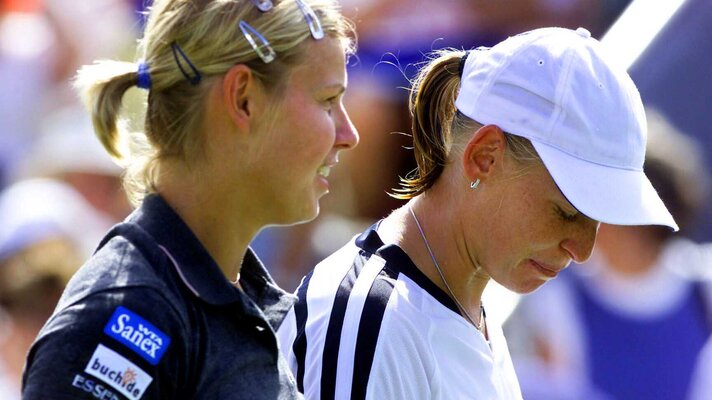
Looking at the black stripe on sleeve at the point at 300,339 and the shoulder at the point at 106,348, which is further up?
the shoulder at the point at 106,348

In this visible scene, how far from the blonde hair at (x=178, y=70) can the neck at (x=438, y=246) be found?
0.48 metres

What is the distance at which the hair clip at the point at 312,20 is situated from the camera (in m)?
1.87

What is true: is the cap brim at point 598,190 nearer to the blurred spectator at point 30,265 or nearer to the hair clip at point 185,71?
the hair clip at point 185,71

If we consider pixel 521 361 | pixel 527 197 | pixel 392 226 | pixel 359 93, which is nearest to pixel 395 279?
pixel 392 226

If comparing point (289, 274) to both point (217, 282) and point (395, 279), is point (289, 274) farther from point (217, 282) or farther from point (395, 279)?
point (217, 282)

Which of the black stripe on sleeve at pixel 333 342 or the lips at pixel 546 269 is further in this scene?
the lips at pixel 546 269

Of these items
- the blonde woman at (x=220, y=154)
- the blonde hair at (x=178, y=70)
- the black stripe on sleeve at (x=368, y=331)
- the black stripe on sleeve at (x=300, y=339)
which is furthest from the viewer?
the black stripe on sleeve at (x=300, y=339)

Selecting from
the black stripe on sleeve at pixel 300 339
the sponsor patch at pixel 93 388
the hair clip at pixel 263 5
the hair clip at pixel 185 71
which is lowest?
the black stripe on sleeve at pixel 300 339

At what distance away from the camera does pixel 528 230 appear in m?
2.15

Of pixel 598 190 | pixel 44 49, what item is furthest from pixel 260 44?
pixel 44 49

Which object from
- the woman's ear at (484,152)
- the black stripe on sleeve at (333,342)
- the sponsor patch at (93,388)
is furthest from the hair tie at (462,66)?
the sponsor patch at (93,388)

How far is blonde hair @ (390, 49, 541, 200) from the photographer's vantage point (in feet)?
7.42

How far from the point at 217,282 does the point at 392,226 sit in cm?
54

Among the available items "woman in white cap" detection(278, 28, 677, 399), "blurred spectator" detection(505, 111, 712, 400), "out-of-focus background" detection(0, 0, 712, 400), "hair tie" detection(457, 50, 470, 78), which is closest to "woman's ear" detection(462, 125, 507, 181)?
"woman in white cap" detection(278, 28, 677, 399)
